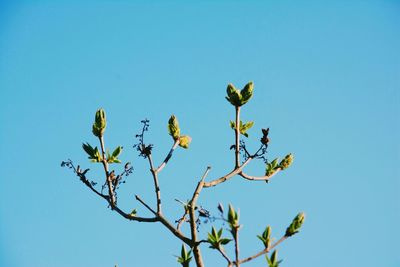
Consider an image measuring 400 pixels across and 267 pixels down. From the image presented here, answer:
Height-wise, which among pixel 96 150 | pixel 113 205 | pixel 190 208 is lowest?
pixel 190 208

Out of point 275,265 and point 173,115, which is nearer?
point 275,265

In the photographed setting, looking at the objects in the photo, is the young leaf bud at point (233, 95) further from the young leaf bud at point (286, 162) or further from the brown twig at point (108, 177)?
the brown twig at point (108, 177)

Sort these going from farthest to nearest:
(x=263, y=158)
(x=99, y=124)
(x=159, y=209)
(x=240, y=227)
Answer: (x=263, y=158), (x=99, y=124), (x=159, y=209), (x=240, y=227)

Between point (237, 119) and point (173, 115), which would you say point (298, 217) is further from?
point (173, 115)

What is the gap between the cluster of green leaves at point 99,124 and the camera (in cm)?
402

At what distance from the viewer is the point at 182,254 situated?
3.68 metres

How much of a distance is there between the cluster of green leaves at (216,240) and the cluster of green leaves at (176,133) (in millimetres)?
1057

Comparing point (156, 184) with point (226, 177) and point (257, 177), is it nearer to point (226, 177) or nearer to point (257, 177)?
point (226, 177)

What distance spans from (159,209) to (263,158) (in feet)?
4.26

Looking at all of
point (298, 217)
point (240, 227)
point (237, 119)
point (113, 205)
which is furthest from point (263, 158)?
point (113, 205)

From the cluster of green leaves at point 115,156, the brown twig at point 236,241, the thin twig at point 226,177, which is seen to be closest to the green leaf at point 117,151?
the cluster of green leaves at point 115,156

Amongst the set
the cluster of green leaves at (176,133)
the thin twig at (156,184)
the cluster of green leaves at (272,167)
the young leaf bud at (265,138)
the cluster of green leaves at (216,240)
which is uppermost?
the cluster of green leaves at (176,133)

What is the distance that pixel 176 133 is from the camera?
13.7 feet

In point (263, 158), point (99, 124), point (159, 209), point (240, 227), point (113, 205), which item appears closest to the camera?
point (240, 227)
